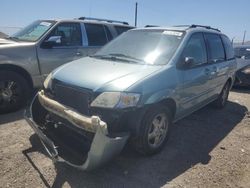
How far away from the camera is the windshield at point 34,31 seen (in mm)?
6111

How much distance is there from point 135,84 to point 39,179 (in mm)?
1616

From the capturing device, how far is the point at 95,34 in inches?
277

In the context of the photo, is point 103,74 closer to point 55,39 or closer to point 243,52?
point 55,39

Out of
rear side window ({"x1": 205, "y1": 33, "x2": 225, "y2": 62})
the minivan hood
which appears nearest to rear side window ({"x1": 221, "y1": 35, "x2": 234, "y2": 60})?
rear side window ({"x1": 205, "y1": 33, "x2": 225, "y2": 62})

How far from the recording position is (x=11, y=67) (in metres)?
5.53

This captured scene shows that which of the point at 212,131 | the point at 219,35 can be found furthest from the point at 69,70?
the point at 219,35

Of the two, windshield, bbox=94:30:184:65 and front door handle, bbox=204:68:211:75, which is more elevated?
windshield, bbox=94:30:184:65

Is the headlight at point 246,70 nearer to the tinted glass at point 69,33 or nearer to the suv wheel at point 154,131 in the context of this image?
the tinted glass at point 69,33

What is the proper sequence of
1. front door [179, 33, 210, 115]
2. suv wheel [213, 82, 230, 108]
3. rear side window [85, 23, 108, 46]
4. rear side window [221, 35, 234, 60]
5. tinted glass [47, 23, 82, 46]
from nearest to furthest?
front door [179, 33, 210, 115]
tinted glass [47, 23, 82, 46]
rear side window [221, 35, 234, 60]
suv wheel [213, 82, 230, 108]
rear side window [85, 23, 108, 46]

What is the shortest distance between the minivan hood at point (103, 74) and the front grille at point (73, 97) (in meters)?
0.08

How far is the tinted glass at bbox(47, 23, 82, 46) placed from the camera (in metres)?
6.30

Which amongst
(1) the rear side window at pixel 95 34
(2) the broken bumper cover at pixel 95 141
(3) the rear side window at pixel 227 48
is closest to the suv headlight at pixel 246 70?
(3) the rear side window at pixel 227 48

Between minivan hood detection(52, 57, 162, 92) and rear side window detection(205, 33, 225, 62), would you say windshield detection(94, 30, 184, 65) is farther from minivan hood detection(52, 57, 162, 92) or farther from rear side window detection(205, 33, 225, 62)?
rear side window detection(205, 33, 225, 62)

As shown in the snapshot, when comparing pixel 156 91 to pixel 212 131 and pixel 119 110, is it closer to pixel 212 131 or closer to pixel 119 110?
pixel 119 110
